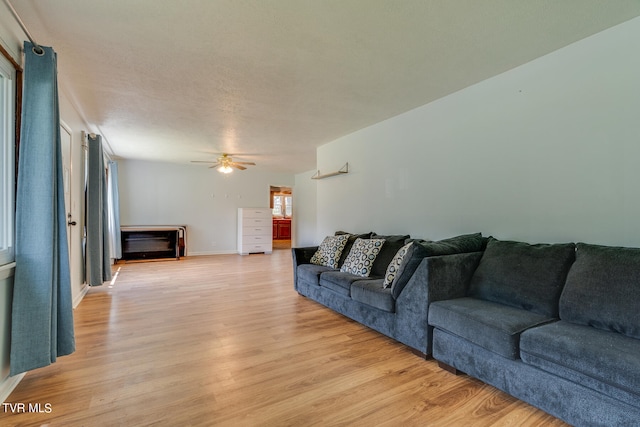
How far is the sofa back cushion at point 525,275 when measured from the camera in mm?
1995

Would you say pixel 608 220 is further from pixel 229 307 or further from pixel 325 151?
pixel 325 151

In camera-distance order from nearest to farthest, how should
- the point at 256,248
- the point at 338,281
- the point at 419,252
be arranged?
the point at 419,252 → the point at 338,281 → the point at 256,248

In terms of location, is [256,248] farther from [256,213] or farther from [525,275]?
[525,275]

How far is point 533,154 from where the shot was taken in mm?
2492

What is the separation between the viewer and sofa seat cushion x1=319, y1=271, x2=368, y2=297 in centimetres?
306

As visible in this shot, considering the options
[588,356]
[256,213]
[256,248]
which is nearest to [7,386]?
[588,356]

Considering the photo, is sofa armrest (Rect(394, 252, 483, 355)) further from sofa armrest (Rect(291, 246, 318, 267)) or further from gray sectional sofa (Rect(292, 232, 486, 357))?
sofa armrest (Rect(291, 246, 318, 267))

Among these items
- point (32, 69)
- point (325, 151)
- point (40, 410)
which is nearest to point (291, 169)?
point (325, 151)

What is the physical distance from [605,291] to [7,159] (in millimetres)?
3788

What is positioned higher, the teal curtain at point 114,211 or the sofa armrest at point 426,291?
the teal curtain at point 114,211

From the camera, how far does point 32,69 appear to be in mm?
1896

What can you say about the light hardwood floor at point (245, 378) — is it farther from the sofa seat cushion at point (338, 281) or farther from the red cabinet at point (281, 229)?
the red cabinet at point (281, 229)

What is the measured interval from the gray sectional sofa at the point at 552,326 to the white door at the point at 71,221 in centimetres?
378

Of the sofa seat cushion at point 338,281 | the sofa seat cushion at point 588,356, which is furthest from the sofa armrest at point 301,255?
the sofa seat cushion at point 588,356
